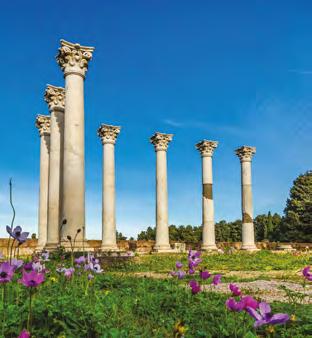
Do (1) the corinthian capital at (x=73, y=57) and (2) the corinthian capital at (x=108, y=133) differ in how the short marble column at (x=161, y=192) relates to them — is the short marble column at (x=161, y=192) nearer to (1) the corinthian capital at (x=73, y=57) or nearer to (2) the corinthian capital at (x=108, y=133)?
(2) the corinthian capital at (x=108, y=133)

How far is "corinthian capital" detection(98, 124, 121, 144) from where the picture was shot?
4872 cm

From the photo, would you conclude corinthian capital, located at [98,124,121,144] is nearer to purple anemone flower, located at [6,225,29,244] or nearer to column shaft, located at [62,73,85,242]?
column shaft, located at [62,73,85,242]

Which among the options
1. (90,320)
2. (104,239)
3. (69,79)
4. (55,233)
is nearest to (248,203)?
(104,239)

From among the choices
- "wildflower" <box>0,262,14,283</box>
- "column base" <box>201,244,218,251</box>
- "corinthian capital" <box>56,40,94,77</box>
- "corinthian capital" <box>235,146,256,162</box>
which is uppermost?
"corinthian capital" <box>56,40,94,77</box>

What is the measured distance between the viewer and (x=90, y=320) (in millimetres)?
8453

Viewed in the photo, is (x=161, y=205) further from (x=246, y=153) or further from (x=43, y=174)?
(x=246, y=153)

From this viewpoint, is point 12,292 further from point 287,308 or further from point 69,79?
point 69,79

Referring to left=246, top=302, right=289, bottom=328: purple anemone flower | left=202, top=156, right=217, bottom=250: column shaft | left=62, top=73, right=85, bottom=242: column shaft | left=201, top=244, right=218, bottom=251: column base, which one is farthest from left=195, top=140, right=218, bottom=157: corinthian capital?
left=246, top=302, right=289, bottom=328: purple anemone flower

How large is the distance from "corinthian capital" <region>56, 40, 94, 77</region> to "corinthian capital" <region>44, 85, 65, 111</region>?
485cm

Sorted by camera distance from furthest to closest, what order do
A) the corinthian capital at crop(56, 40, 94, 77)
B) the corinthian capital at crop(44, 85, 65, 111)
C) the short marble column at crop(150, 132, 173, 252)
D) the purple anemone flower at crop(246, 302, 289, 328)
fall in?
the short marble column at crop(150, 132, 173, 252) < the corinthian capital at crop(44, 85, 65, 111) < the corinthian capital at crop(56, 40, 94, 77) < the purple anemone flower at crop(246, 302, 289, 328)

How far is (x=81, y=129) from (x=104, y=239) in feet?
63.1

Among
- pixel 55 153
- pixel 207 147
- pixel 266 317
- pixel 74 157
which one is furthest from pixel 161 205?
pixel 266 317

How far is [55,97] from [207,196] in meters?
26.8

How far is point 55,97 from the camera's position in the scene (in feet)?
118
